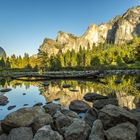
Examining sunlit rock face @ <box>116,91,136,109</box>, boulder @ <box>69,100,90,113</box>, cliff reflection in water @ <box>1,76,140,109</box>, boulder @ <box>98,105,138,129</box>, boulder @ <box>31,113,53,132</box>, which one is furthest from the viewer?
cliff reflection in water @ <box>1,76,140,109</box>

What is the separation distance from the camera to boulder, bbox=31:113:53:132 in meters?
13.0

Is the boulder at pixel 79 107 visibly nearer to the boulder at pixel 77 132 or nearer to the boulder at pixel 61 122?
the boulder at pixel 61 122

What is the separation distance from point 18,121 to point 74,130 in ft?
11.6

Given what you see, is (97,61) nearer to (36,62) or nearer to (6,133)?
(36,62)

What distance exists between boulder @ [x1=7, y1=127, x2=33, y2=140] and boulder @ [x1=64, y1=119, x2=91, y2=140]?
6.27 ft

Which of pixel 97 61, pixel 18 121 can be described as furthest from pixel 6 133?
pixel 97 61

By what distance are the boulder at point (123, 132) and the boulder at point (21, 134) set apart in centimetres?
389

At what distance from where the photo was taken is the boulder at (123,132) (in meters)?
10.4

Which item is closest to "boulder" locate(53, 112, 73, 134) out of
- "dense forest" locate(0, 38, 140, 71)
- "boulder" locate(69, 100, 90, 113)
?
"boulder" locate(69, 100, 90, 113)

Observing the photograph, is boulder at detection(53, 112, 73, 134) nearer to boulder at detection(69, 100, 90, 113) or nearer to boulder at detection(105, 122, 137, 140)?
boulder at detection(105, 122, 137, 140)

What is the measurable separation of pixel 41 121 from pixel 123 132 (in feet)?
15.7

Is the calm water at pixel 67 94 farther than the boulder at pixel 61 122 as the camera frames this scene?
Yes

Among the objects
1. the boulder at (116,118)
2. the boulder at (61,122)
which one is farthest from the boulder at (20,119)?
the boulder at (116,118)

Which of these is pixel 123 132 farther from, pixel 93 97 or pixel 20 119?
pixel 93 97
